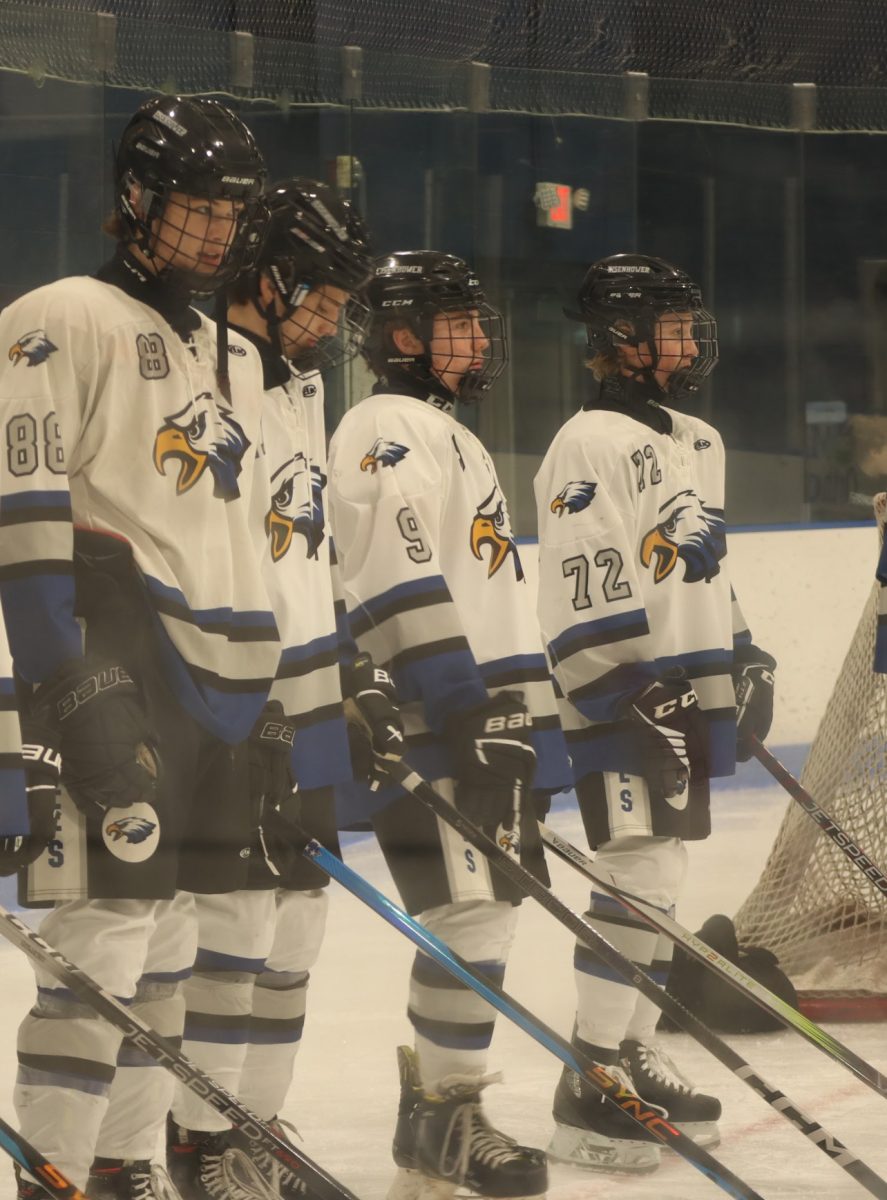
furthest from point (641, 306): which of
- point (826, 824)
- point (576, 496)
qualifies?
point (826, 824)

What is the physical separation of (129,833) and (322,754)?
394mm

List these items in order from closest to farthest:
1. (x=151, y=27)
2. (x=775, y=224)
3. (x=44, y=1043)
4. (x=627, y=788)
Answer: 1. (x=44, y=1043)
2. (x=627, y=788)
3. (x=151, y=27)
4. (x=775, y=224)

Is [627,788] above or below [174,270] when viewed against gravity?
below

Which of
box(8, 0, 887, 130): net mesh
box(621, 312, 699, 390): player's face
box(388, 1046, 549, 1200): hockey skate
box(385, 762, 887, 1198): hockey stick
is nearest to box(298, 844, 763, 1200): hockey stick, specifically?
box(385, 762, 887, 1198): hockey stick

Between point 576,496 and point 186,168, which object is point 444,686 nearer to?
point 576,496

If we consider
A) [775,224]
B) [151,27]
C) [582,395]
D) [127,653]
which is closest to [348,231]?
[127,653]

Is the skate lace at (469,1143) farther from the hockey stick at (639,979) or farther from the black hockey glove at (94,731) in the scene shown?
the black hockey glove at (94,731)

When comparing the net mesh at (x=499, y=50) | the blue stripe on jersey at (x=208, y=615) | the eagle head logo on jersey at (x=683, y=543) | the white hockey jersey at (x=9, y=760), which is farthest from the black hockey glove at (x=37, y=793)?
the net mesh at (x=499, y=50)

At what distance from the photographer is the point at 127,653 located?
1799 millimetres

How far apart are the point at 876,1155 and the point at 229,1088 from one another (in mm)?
826

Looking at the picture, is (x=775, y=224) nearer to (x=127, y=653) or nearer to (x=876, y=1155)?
(x=876, y=1155)

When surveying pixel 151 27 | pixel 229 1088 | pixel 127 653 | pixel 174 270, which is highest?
pixel 151 27

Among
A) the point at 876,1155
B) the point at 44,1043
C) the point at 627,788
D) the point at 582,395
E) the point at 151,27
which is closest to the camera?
the point at 44,1043

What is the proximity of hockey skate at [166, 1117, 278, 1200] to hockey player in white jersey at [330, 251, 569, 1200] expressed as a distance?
0.74 feet
